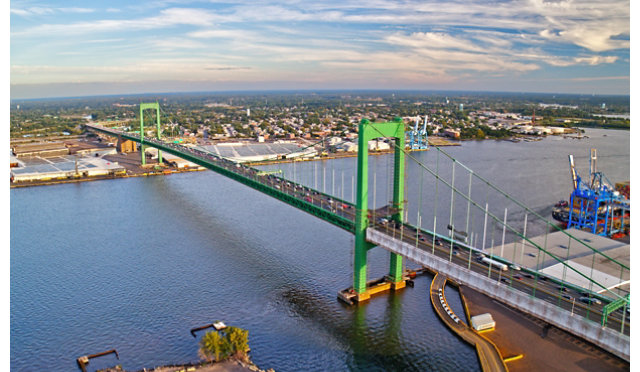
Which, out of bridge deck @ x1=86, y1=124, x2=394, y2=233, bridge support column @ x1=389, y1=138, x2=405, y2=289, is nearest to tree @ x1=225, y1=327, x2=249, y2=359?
bridge deck @ x1=86, y1=124, x2=394, y2=233

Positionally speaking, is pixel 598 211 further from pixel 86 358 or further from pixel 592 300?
pixel 86 358

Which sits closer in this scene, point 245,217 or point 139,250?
point 139,250

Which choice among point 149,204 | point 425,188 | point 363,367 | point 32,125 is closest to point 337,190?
point 425,188

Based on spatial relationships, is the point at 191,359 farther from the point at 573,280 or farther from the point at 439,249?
the point at 573,280

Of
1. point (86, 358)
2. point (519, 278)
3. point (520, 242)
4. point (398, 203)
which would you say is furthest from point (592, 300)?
point (86, 358)

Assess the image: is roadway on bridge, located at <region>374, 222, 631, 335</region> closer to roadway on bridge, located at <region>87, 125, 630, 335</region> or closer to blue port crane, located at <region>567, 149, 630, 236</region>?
roadway on bridge, located at <region>87, 125, 630, 335</region>

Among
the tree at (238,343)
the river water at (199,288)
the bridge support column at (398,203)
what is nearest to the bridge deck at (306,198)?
the bridge support column at (398,203)
